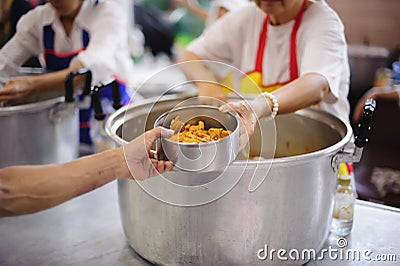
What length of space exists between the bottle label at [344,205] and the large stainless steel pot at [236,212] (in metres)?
0.11

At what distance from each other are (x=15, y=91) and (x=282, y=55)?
717mm

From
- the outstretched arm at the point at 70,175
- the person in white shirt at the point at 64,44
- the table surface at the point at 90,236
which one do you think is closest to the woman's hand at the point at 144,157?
the outstretched arm at the point at 70,175

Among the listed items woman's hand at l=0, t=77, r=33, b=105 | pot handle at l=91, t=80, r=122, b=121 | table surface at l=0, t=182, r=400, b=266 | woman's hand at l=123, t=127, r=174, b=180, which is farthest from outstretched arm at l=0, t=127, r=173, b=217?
woman's hand at l=0, t=77, r=33, b=105

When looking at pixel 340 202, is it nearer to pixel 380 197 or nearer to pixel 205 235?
pixel 205 235

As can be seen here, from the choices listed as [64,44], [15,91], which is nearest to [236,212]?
[15,91]

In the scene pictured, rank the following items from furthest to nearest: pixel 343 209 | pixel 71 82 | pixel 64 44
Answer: pixel 64 44, pixel 71 82, pixel 343 209

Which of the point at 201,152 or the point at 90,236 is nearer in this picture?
the point at 201,152

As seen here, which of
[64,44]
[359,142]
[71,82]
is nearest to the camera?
[359,142]

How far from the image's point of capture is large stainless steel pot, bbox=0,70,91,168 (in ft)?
3.62

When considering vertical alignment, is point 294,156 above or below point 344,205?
above

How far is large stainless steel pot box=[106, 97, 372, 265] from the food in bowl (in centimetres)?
6

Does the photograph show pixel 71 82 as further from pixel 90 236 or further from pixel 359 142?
pixel 359 142

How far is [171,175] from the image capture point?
0.78 meters

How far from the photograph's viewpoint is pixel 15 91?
1.17 metres
